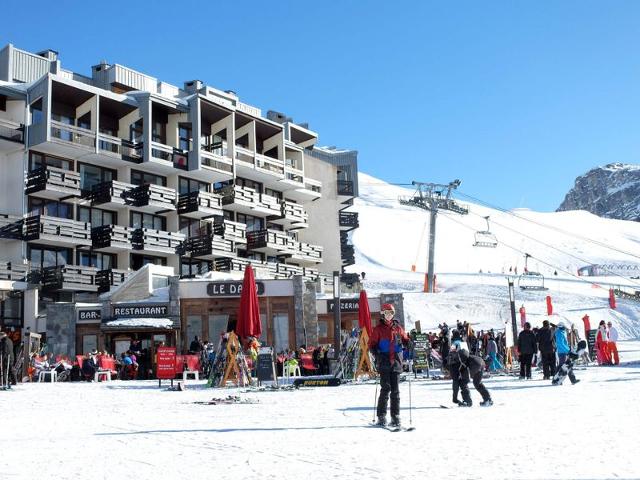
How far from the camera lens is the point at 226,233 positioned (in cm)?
4597

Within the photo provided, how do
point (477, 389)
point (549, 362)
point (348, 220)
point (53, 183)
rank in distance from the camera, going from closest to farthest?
point (477, 389), point (549, 362), point (53, 183), point (348, 220)

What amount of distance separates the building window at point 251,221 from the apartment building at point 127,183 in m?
0.07

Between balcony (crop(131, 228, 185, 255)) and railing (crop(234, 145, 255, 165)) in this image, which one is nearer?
balcony (crop(131, 228, 185, 255))

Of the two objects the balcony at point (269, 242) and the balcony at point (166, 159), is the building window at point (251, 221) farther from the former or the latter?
the balcony at point (166, 159)

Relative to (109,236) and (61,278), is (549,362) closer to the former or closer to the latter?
(61,278)

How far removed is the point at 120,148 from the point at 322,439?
A: 3602 cm

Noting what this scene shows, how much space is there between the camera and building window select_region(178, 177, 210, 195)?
150 ft

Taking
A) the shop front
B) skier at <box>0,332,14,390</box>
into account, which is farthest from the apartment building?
skier at <box>0,332,14,390</box>

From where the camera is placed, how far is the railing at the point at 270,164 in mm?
49906

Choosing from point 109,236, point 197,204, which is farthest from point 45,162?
point 197,204

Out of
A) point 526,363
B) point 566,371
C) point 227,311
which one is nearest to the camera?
point 566,371

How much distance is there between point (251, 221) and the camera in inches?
1994

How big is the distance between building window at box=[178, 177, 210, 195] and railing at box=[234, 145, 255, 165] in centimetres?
291

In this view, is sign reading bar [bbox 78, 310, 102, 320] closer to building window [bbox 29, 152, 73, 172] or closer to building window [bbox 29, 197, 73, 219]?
building window [bbox 29, 197, 73, 219]
